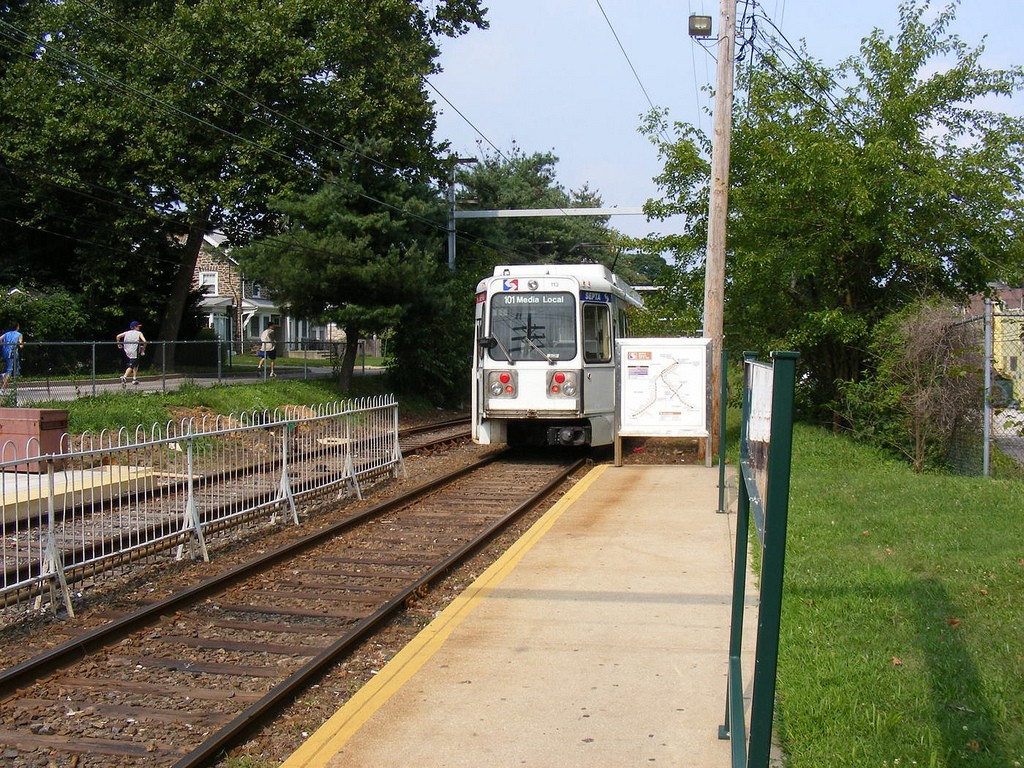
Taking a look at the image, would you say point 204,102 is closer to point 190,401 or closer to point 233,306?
point 190,401

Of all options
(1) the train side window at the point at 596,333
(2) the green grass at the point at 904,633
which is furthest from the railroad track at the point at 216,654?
(1) the train side window at the point at 596,333

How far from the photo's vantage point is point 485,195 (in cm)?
5003

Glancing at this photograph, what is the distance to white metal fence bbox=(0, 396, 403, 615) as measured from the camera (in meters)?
7.44

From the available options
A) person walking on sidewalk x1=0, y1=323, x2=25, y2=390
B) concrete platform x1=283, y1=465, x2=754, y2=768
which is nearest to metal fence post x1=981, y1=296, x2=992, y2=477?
concrete platform x1=283, y1=465, x2=754, y2=768

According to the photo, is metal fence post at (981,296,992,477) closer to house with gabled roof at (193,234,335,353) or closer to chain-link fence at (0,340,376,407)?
chain-link fence at (0,340,376,407)

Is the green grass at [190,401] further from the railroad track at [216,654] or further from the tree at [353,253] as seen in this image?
the railroad track at [216,654]

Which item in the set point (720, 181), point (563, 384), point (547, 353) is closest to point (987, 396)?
point (720, 181)

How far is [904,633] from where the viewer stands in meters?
5.92

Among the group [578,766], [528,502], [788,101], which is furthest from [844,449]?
[578,766]

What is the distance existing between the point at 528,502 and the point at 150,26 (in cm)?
2415

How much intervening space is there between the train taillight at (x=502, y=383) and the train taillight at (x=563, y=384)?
1.95 feet

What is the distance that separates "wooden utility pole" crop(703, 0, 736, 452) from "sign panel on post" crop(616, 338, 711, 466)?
71 centimetres

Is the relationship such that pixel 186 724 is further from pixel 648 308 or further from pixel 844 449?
pixel 648 308

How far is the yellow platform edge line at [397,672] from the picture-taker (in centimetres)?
477
